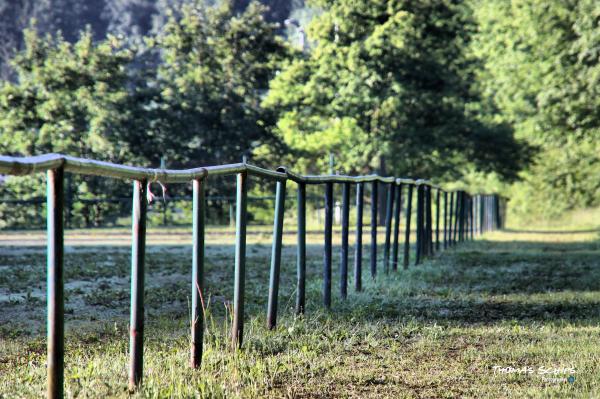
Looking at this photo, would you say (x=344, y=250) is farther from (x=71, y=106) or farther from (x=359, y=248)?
(x=71, y=106)

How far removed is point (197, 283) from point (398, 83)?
3114 cm

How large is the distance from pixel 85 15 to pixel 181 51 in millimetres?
76572

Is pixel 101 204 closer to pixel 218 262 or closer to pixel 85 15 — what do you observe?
pixel 218 262

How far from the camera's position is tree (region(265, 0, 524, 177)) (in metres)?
35.7

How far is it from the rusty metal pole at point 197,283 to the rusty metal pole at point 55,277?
1.38 metres

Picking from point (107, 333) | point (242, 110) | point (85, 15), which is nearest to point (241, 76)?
point (242, 110)

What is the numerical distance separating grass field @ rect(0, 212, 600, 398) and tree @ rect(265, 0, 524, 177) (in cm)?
2447

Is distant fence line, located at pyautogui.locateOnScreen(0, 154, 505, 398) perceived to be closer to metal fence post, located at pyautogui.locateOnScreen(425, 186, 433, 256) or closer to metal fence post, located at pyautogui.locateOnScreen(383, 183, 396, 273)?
metal fence post, located at pyautogui.locateOnScreen(383, 183, 396, 273)

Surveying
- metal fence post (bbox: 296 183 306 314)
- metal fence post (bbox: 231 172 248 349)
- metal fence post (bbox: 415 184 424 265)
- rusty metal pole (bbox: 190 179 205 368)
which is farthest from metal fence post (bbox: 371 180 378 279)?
rusty metal pole (bbox: 190 179 205 368)

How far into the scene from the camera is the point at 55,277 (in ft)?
12.1

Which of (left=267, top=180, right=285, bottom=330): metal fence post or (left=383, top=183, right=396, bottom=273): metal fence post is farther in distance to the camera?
(left=383, top=183, right=396, bottom=273): metal fence post

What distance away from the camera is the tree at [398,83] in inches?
1405

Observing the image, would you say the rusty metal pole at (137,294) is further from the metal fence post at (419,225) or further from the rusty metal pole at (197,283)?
the metal fence post at (419,225)

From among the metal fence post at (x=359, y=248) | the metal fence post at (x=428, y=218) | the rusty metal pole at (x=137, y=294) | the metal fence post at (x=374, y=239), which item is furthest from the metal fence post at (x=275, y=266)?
the metal fence post at (x=428, y=218)
